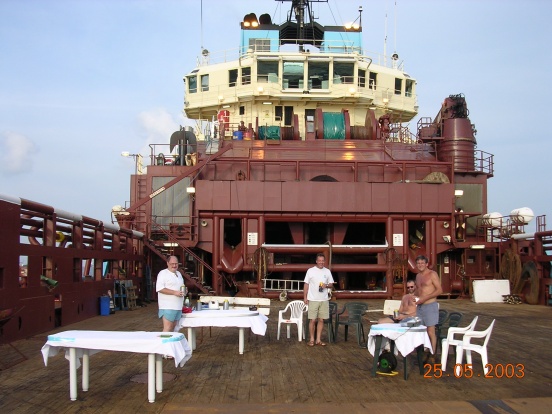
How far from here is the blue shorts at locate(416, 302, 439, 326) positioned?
816 cm

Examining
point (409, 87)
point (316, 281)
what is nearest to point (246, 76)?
point (409, 87)

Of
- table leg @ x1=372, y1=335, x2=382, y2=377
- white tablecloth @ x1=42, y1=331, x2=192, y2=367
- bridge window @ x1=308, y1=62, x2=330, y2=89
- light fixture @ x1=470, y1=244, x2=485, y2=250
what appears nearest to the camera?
white tablecloth @ x1=42, y1=331, x2=192, y2=367

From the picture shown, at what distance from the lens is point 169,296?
820cm

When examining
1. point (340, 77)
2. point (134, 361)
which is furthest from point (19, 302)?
point (340, 77)

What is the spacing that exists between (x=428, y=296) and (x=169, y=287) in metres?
3.51

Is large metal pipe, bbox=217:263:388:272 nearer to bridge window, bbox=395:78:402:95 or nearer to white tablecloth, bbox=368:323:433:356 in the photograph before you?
white tablecloth, bbox=368:323:433:356

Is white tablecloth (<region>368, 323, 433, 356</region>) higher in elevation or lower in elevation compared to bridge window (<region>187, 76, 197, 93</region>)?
lower

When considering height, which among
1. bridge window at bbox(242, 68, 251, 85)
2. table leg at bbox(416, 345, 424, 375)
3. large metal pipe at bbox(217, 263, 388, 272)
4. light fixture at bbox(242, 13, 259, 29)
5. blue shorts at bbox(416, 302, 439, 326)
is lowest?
table leg at bbox(416, 345, 424, 375)

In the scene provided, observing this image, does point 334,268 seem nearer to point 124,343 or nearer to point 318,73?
point 318,73

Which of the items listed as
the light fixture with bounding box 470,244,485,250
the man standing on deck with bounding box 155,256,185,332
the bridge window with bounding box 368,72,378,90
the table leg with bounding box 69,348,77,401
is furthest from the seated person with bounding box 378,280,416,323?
the bridge window with bounding box 368,72,378,90

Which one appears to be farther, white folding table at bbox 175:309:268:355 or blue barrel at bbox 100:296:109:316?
blue barrel at bbox 100:296:109:316

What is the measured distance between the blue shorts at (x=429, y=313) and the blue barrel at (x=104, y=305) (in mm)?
9859

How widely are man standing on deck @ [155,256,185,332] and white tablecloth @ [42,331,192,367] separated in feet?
4.79
